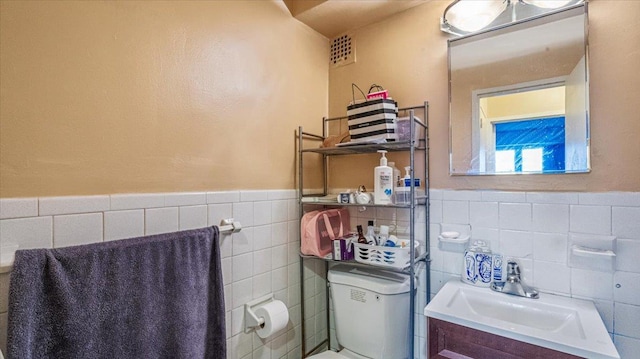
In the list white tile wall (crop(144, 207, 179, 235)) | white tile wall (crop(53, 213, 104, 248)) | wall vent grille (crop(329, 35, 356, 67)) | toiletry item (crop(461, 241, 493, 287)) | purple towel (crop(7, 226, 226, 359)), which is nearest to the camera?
purple towel (crop(7, 226, 226, 359))

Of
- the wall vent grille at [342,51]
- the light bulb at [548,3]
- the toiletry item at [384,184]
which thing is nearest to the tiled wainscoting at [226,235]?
the toiletry item at [384,184]

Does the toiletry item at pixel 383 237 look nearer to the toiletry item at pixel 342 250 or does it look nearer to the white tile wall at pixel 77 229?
the toiletry item at pixel 342 250

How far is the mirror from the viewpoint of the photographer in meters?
1.19

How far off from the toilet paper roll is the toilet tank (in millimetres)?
297

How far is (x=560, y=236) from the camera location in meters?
1.21

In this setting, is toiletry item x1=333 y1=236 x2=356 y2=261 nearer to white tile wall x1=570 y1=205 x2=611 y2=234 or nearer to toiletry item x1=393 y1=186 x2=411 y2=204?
toiletry item x1=393 y1=186 x2=411 y2=204

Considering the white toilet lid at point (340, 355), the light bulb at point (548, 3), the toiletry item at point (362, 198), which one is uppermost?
the light bulb at point (548, 3)

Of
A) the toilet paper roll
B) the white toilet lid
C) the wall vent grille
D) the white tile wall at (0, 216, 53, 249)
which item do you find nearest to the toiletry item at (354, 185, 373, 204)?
the toilet paper roll

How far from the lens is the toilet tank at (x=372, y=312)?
4.49 feet

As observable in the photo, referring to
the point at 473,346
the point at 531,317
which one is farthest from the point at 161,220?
the point at 531,317

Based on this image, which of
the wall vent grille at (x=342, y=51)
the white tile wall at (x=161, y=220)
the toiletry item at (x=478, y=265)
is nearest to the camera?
the white tile wall at (x=161, y=220)

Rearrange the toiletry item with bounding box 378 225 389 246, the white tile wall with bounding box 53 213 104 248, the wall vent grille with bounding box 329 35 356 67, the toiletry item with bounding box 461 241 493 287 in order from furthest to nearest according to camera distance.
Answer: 1. the wall vent grille with bounding box 329 35 356 67
2. the toiletry item with bounding box 378 225 389 246
3. the toiletry item with bounding box 461 241 493 287
4. the white tile wall with bounding box 53 213 104 248

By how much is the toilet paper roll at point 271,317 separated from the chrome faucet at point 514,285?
36.4 inches

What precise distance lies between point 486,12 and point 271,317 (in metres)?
1.67
